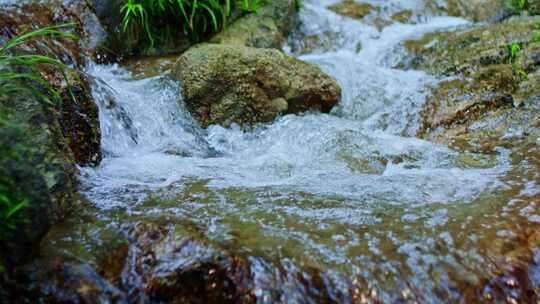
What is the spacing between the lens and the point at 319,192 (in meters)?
2.71

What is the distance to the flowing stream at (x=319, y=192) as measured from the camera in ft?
6.54

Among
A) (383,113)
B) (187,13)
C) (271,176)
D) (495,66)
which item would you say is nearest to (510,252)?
(271,176)

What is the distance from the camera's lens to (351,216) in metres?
2.38

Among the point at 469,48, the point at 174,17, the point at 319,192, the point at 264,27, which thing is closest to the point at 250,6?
the point at 264,27

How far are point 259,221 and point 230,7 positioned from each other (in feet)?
14.1

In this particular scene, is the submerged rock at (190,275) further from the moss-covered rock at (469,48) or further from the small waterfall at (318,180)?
the moss-covered rock at (469,48)

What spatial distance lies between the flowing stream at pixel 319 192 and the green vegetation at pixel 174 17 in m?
0.67

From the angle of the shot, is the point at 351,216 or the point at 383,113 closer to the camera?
the point at 351,216

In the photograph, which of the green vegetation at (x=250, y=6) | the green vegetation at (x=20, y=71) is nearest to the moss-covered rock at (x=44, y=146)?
the green vegetation at (x=20, y=71)

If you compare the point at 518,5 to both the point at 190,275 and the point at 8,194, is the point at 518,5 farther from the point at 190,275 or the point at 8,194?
the point at 8,194

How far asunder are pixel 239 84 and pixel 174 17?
177 centimetres

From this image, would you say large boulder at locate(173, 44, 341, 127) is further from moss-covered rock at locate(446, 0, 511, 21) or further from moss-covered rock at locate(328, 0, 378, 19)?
moss-covered rock at locate(446, 0, 511, 21)

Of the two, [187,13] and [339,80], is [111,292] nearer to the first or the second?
[339,80]

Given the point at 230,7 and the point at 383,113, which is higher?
the point at 230,7
